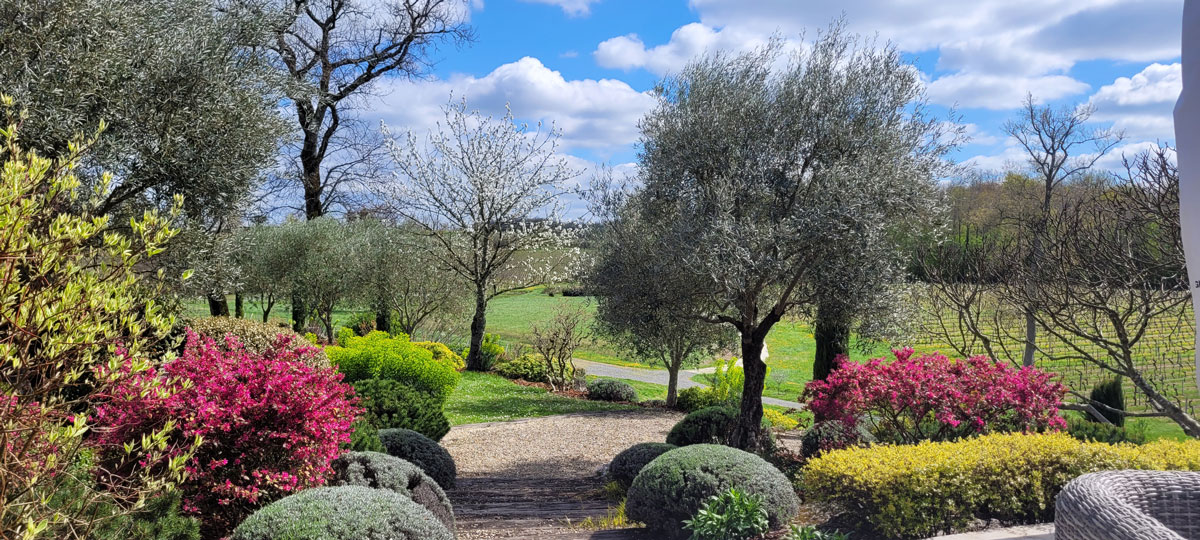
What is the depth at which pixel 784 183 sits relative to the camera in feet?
29.8

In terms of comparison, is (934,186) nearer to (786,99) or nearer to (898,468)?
(786,99)

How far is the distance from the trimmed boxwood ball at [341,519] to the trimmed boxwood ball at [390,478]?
3.09 ft

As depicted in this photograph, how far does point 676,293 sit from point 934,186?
3.47m

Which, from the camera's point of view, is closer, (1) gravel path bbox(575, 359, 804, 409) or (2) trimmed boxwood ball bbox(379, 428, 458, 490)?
(2) trimmed boxwood ball bbox(379, 428, 458, 490)

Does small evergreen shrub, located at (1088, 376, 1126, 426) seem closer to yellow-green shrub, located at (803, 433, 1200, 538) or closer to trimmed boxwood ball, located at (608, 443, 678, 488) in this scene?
yellow-green shrub, located at (803, 433, 1200, 538)

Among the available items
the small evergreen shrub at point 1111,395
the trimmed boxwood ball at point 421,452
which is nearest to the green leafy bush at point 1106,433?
the small evergreen shrub at point 1111,395

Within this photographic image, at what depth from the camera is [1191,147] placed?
2.54m

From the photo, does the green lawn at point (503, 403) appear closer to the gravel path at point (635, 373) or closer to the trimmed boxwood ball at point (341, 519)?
the gravel path at point (635, 373)

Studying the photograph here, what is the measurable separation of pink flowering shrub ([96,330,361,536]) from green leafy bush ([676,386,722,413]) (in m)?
11.4

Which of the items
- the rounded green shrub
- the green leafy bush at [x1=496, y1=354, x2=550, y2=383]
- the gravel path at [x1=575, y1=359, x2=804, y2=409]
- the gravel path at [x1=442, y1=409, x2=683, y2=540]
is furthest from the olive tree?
the gravel path at [x1=575, y1=359, x2=804, y2=409]

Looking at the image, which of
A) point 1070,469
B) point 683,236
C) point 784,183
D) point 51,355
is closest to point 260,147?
point 683,236

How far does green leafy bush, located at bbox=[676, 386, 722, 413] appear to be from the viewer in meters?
16.1

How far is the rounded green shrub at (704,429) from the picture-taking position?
10281 mm


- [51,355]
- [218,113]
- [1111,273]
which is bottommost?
[51,355]
